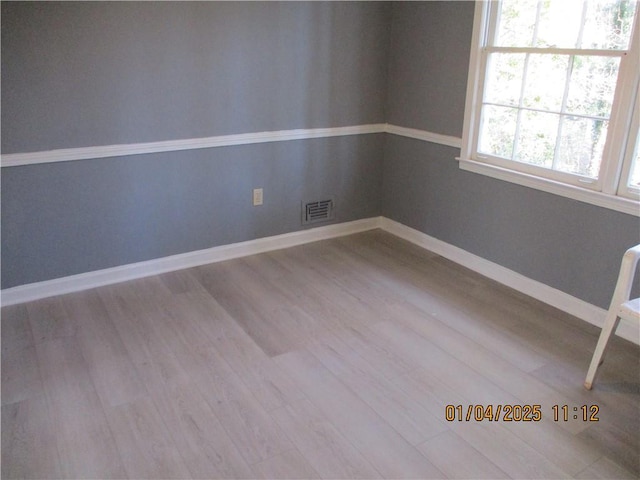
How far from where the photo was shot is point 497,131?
3.11 metres

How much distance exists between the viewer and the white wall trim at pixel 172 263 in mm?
2875

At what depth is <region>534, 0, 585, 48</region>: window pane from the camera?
258cm

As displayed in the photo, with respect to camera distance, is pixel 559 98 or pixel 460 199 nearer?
pixel 559 98

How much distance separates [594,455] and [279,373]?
127 centimetres

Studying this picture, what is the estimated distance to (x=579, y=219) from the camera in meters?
2.71

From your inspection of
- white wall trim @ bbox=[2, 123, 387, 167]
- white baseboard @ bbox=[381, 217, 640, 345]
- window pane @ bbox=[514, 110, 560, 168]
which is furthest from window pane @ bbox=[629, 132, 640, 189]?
white wall trim @ bbox=[2, 123, 387, 167]

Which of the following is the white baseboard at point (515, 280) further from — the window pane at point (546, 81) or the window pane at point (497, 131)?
the window pane at point (546, 81)

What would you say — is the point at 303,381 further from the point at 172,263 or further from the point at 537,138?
the point at 537,138

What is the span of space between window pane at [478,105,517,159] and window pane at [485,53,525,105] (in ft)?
0.19

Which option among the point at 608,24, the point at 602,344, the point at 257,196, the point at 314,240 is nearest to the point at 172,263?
the point at 257,196

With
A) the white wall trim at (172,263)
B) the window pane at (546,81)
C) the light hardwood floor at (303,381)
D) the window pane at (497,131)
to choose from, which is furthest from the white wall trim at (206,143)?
the light hardwood floor at (303,381)

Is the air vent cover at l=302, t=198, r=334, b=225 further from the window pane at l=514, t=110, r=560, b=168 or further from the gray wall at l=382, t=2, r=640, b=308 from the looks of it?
the window pane at l=514, t=110, r=560, b=168

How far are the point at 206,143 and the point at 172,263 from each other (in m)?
0.79

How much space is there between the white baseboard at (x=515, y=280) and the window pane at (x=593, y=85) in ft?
3.23
